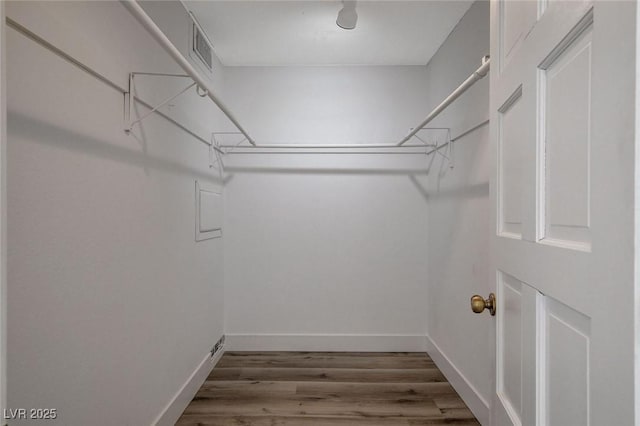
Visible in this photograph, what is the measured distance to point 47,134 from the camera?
1148mm

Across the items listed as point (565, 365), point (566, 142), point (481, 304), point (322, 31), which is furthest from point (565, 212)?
point (322, 31)

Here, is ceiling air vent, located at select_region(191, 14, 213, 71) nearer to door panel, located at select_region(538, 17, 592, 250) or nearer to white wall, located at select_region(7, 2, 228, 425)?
white wall, located at select_region(7, 2, 228, 425)

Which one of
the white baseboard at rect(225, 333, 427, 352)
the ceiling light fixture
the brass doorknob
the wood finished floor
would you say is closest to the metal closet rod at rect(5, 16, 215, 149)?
the ceiling light fixture

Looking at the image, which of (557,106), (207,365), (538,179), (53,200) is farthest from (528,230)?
(207,365)

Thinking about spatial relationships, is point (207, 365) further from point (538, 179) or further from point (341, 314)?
point (538, 179)

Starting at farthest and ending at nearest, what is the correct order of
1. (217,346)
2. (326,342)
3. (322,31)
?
(326,342) → (217,346) → (322,31)

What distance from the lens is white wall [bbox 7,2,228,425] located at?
3.48 feet

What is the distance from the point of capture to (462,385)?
2434 millimetres

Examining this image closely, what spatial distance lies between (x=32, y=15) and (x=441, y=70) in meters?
2.60

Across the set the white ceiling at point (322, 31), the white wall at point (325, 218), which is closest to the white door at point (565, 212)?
the white ceiling at point (322, 31)

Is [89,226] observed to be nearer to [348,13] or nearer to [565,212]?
[565,212]

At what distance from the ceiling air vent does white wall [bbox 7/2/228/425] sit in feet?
1.15

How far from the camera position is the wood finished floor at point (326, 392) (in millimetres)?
2189

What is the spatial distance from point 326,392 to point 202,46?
2.55 meters
